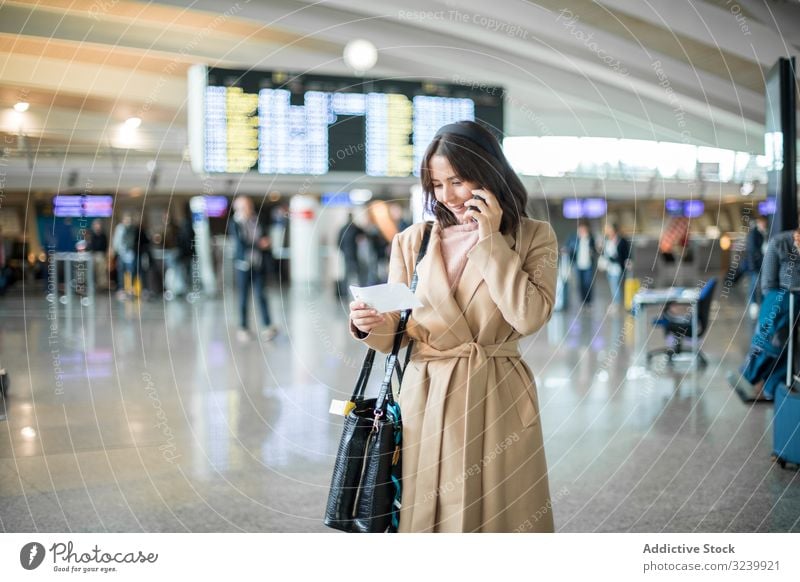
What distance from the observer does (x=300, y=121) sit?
26.2 ft

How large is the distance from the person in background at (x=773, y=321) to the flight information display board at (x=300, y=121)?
3096 mm

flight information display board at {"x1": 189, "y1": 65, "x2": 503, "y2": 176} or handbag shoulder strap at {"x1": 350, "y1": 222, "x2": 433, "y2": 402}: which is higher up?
flight information display board at {"x1": 189, "y1": 65, "x2": 503, "y2": 176}

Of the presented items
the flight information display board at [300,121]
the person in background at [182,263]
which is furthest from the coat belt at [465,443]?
the person in background at [182,263]

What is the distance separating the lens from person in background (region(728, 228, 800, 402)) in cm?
589

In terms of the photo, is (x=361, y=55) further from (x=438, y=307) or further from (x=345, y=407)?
(x=345, y=407)

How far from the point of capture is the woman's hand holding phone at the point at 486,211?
247 centimetres

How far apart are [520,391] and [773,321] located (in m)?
5.11

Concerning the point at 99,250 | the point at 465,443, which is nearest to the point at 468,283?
the point at 465,443

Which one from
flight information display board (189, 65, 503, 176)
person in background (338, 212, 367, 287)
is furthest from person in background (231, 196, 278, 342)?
person in background (338, 212, 367, 287)

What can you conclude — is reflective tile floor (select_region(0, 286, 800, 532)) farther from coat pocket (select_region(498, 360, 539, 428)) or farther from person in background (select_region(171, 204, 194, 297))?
person in background (select_region(171, 204, 194, 297))

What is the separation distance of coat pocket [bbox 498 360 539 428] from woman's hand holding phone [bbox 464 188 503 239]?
1.41 ft
